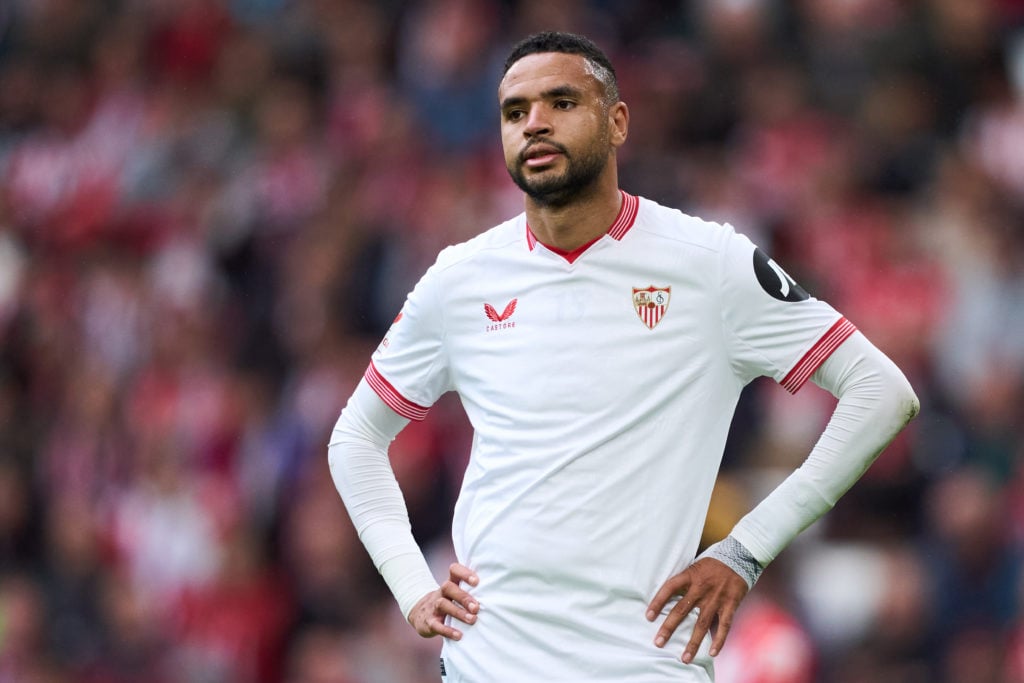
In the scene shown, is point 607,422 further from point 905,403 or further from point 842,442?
point 905,403

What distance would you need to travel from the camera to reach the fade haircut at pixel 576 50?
4254 mm

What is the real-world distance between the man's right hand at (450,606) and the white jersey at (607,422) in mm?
30

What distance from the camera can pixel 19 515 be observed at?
10.8m

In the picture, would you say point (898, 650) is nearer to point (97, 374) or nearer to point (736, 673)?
point (736, 673)

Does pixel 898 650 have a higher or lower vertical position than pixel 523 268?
lower

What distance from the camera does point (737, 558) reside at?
4102 mm

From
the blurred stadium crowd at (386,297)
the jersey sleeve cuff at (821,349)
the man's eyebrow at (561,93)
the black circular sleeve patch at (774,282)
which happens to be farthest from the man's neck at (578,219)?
the blurred stadium crowd at (386,297)

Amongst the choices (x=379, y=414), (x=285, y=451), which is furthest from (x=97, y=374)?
(x=379, y=414)

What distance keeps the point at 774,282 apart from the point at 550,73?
0.75 meters

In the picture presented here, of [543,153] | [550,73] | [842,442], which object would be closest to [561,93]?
[550,73]

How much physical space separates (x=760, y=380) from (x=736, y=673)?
1.61 meters

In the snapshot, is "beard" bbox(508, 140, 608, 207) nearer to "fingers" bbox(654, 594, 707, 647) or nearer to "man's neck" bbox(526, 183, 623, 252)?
"man's neck" bbox(526, 183, 623, 252)

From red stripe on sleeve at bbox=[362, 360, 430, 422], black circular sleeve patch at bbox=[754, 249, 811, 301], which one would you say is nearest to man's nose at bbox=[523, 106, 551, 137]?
black circular sleeve patch at bbox=[754, 249, 811, 301]

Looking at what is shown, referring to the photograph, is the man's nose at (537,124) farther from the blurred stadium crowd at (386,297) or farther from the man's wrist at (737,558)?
the blurred stadium crowd at (386,297)
